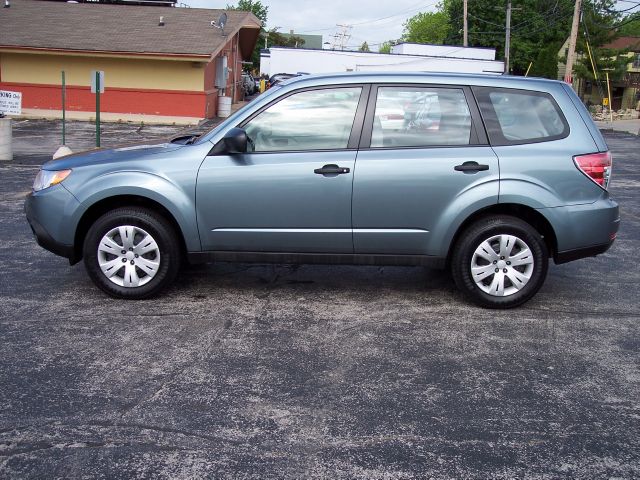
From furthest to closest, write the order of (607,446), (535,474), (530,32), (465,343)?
(530,32) < (465,343) < (607,446) < (535,474)

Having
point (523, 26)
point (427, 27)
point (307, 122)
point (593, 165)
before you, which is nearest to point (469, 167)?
point (593, 165)

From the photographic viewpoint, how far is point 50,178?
6344mm

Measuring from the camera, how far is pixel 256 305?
6340 millimetres

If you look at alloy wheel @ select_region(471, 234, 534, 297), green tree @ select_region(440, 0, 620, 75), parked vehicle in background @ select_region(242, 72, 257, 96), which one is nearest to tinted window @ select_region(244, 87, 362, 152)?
alloy wheel @ select_region(471, 234, 534, 297)

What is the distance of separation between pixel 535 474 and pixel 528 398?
0.94 m

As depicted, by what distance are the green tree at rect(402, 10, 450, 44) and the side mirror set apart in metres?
116

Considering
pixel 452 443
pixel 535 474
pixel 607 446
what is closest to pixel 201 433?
pixel 452 443

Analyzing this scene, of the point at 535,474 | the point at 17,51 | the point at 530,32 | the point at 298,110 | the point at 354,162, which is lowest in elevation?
the point at 535,474

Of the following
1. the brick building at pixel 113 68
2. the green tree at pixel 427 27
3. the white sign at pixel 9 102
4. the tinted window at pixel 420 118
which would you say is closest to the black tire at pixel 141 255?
the tinted window at pixel 420 118

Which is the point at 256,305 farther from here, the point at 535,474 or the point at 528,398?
the point at 535,474

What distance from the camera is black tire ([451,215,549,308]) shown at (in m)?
6.15

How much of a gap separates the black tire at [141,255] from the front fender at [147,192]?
0.14 metres

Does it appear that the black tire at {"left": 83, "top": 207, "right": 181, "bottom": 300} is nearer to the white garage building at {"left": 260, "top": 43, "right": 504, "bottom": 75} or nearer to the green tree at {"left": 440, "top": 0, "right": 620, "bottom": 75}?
the white garage building at {"left": 260, "top": 43, "right": 504, "bottom": 75}

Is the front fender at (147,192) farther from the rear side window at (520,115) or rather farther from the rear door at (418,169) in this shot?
the rear side window at (520,115)
